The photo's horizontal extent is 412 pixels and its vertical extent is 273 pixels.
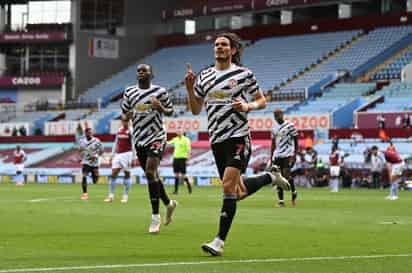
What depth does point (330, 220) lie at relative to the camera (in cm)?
1733

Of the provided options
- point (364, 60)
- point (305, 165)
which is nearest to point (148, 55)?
point (364, 60)

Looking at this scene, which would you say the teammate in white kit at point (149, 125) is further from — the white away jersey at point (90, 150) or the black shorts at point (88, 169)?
the black shorts at point (88, 169)

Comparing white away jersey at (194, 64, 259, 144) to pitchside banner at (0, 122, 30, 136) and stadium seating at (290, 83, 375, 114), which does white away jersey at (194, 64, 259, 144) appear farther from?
pitchside banner at (0, 122, 30, 136)

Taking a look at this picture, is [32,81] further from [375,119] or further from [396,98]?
[375,119]

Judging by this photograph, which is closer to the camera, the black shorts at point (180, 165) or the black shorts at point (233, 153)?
the black shorts at point (233, 153)

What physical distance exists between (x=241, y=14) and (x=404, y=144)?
29.4m

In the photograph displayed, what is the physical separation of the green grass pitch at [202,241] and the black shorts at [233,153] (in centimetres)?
99

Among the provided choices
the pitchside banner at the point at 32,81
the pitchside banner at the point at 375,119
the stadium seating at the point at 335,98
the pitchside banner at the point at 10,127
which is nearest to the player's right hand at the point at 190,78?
the pitchside banner at the point at 375,119

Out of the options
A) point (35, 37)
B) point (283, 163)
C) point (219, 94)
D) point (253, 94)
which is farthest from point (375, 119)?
point (219, 94)

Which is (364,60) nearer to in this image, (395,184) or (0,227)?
(395,184)

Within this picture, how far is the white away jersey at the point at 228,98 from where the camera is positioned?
439 inches

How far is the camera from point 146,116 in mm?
15305

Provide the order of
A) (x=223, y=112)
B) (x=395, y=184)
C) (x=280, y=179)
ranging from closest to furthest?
(x=223, y=112) → (x=280, y=179) → (x=395, y=184)

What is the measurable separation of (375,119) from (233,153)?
38.6 m
